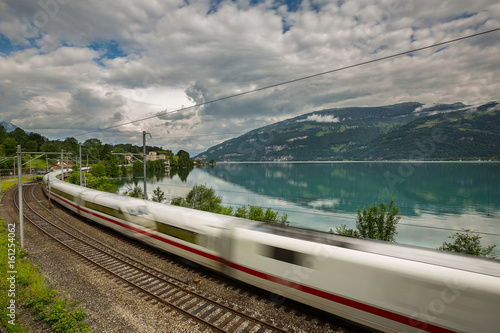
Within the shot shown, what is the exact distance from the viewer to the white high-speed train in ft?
15.8

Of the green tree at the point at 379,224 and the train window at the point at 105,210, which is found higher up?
the train window at the point at 105,210

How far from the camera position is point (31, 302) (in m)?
7.89

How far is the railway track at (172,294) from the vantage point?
686cm

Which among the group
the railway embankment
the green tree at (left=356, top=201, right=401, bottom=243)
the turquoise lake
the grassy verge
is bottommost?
the turquoise lake

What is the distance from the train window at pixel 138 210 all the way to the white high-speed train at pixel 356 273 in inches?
131

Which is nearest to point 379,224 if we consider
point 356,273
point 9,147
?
point 356,273

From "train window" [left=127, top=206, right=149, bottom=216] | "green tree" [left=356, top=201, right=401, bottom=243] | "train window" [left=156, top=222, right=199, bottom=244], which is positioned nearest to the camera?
"train window" [left=156, top=222, right=199, bottom=244]

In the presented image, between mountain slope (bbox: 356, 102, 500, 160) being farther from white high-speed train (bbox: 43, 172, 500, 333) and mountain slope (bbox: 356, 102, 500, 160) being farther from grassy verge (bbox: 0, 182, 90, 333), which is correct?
grassy verge (bbox: 0, 182, 90, 333)

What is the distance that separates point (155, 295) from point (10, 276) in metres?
6.20

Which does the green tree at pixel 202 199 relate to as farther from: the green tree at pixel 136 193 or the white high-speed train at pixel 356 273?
the white high-speed train at pixel 356 273

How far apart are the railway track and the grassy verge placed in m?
2.04

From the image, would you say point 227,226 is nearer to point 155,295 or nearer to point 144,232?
point 155,295

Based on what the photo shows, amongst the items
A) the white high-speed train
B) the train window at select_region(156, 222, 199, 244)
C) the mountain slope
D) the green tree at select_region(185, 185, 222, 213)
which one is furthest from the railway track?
the mountain slope

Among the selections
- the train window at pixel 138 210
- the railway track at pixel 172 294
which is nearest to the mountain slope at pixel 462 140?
the train window at pixel 138 210
